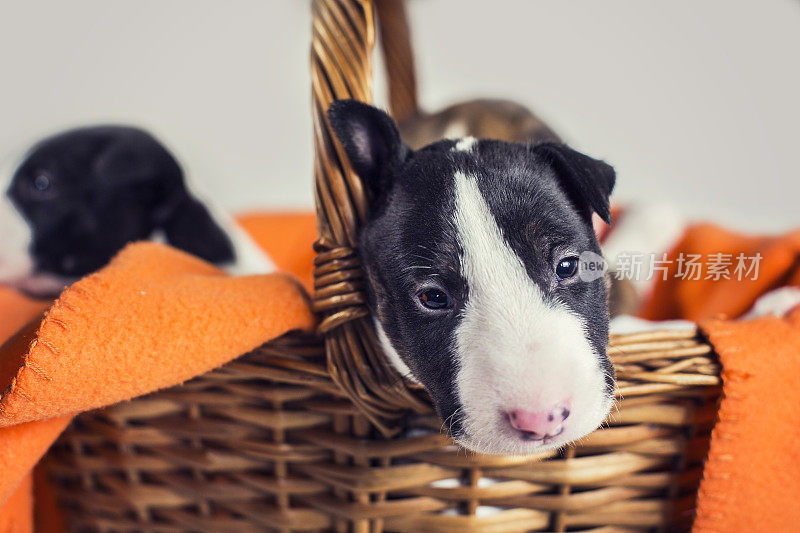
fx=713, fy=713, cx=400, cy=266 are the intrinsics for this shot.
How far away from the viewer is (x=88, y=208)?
1457 mm

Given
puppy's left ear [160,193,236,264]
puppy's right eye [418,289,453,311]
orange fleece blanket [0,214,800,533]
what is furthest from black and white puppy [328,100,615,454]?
puppy's left ear [160,193,236,264]

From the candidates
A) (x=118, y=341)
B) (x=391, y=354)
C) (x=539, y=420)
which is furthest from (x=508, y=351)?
(x=118, y=341)

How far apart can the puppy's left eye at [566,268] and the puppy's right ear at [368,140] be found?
0.27m

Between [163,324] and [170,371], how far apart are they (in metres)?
0.06

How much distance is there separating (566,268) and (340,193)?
1.01 ft

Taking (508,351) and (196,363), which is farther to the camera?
(196,363)

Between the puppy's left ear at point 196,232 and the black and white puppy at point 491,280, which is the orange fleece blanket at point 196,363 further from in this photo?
the puppy's left ear at point 196,232

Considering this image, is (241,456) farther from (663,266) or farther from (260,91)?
(260,91)

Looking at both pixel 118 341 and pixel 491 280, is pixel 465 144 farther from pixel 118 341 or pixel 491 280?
pixel 118 341

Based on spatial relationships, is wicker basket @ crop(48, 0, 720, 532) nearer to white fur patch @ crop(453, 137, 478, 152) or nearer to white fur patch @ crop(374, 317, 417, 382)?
white fur patch @ crop(374, 317, 417, 382)

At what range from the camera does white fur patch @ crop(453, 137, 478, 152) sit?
0.97m

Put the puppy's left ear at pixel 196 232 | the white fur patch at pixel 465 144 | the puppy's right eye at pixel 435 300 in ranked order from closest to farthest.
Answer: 1. the puppy's right eye at pixel 435 300
2. the white fur patch at pixel 465 144
3. the puppy's left ear at pixel 196 232

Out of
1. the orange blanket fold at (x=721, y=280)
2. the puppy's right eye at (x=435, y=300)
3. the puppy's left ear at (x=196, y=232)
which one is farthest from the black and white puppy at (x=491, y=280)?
the puppy's left ear at (x=196, y=232)

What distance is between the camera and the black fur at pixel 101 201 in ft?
4.69
